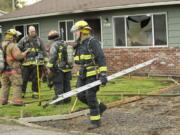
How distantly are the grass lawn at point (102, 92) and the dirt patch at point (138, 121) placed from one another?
83 centimetres

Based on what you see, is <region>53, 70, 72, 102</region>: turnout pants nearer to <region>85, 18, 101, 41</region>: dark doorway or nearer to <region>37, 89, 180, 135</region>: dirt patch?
<region>37, 89, 180, 135</region>: dirt patch

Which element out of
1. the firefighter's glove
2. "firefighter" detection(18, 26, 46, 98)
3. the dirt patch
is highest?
"firefighter" detection(18, 26, 46, 98)

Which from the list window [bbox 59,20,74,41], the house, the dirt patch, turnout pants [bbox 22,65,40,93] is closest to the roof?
the house

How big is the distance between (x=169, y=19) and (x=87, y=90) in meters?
9.74

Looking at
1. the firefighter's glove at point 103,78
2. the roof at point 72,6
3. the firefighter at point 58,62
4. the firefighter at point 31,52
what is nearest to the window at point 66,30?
the roof at point 72,6

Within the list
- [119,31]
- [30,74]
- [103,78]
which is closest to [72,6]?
[119,31]

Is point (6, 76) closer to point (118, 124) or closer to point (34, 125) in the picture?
point (34, 125)

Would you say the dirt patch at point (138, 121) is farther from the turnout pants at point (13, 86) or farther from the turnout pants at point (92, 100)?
the turnout pants at point (13, 86)

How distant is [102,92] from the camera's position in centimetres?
1477

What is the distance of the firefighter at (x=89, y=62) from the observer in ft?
32.8

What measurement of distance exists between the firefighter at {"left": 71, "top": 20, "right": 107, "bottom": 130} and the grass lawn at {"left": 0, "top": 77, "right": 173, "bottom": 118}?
166 centimetres

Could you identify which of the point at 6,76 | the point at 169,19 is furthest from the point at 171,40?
the point at 6,76

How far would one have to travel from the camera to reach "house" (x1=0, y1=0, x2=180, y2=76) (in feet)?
62.3

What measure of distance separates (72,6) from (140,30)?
3700mm
